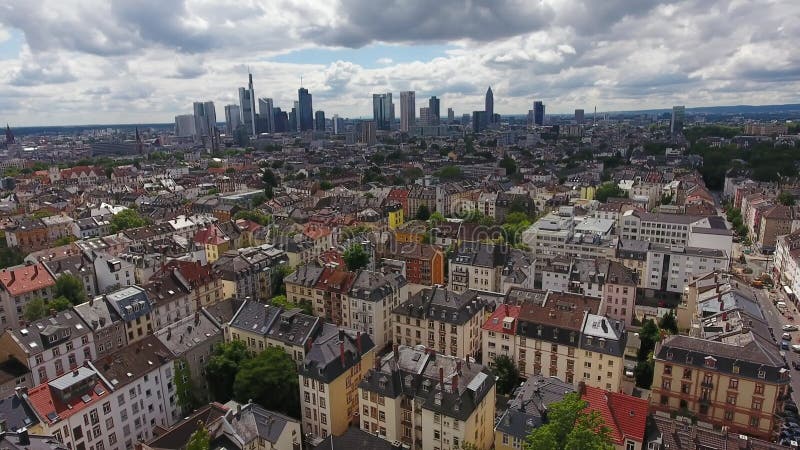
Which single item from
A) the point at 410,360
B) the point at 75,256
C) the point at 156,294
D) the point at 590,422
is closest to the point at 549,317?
the point at 410,360

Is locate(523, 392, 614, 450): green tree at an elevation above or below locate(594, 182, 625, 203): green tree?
above

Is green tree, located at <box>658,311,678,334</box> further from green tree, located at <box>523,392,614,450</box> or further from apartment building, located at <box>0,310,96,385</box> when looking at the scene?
apartment building, located at <box>0,310,96,385</box>

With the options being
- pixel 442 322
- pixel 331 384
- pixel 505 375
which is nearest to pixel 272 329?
pixel 331 384

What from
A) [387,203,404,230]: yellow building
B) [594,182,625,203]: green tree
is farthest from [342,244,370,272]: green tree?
[594,182,625,203]: green tree

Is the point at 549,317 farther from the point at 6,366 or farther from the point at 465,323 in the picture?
the point at 6,366

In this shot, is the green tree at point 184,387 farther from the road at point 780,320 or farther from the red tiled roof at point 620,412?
the road at point 780,320

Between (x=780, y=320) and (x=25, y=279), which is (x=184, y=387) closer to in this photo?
(x=25, y=279)
